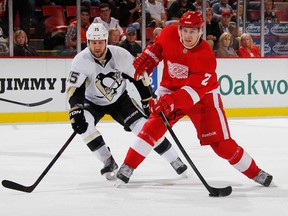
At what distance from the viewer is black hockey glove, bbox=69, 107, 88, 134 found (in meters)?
4.38

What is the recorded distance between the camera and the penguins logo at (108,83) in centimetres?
468

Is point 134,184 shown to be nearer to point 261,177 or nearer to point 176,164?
point 176,164

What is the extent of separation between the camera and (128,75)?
4723mm

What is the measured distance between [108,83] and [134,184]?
0.64 meters

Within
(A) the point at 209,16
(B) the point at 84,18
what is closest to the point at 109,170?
(B) the point at 84,18

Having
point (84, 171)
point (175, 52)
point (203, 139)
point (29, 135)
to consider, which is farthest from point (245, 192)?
point (29, 135)

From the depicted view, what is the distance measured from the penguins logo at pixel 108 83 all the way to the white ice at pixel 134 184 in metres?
0.51

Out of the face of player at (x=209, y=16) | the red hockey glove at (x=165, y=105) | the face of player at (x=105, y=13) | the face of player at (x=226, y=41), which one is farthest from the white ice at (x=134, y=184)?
the face of player at (x=209, y=16)

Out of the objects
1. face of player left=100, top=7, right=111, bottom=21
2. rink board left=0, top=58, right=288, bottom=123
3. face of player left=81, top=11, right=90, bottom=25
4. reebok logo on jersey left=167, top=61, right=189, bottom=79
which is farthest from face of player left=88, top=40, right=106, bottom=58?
face of player left=100, top=7, right=111, bottom=21

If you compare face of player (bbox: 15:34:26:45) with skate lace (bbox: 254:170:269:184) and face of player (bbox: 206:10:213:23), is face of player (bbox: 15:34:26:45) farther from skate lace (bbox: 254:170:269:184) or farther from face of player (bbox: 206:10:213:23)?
skate lace (bbox: 254:170:269:184)

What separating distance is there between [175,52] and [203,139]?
0.49 metres

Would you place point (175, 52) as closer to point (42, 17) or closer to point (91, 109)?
point (91, 109)

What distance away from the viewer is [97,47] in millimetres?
4578

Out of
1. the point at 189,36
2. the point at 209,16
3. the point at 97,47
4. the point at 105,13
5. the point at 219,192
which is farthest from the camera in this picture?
the point at 209,16
